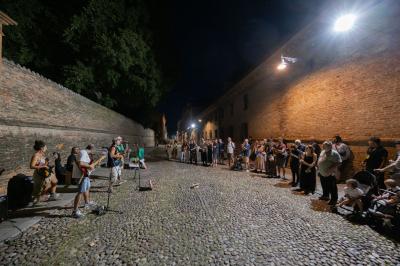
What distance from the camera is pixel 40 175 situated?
5.83 m

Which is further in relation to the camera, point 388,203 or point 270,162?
point 270,162

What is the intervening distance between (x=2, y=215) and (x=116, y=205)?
2.46m

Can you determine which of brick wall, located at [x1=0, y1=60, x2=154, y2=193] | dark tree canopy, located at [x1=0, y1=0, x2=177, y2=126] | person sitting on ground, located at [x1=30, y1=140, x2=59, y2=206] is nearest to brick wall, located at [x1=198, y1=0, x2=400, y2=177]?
person sitting on ground, located at [x1=30, y1=140, x2=59, y2=206]

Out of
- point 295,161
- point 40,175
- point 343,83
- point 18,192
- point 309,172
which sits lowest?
point 18,192

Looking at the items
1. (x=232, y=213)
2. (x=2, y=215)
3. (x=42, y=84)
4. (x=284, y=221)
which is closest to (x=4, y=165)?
(x=2, y=215)

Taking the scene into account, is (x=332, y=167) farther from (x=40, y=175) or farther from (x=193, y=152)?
(x=193, y=152)

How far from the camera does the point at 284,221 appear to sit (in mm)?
4922

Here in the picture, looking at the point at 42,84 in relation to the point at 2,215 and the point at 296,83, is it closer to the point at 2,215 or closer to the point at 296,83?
the point at 2,215

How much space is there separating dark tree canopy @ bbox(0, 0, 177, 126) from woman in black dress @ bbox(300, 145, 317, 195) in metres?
15.8

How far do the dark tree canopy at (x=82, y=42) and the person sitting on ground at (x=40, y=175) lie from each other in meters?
12.0

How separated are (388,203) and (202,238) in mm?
4035

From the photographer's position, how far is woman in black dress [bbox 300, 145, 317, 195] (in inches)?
287

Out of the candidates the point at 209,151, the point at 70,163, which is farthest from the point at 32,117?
the point at 209,151

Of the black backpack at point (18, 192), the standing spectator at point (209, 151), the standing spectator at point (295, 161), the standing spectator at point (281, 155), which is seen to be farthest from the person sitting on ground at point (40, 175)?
the standing spectator at point (209, 151)
